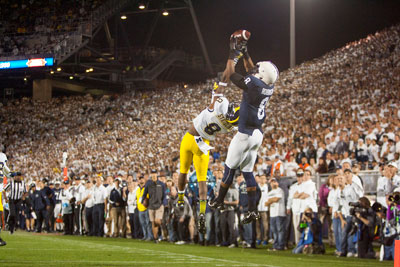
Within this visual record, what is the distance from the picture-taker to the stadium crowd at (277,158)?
15.5 metres

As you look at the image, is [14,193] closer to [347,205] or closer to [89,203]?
[89,203]

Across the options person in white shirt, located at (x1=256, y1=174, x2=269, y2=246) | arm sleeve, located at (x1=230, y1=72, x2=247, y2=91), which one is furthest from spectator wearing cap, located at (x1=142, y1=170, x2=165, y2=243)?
arm sleeve, located at (x1=230, y1=72, x2=247, y2=91)

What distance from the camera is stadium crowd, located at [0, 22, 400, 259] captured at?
1553 cm

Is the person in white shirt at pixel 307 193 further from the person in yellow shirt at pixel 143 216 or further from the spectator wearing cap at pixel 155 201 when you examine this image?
the person in yellow shirt at pixel 143 216

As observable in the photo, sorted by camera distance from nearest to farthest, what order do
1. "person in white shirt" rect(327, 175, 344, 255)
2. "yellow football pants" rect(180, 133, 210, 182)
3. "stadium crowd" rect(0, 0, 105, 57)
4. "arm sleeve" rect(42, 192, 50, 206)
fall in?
"yellow football pants" rect(180, 133, 210, 182) < "person in white shirt" rect(327, 175, 344, 255) < "arm sleeve" rect(42, 192, 50, 206) < "stadium crowd" rect(0, 0, 105, 57)

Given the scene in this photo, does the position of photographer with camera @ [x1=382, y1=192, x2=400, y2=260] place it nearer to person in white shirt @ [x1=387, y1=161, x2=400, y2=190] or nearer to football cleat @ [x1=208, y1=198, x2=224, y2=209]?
person in white shirt @ [x1=387, y1=161, x2=400, y2=190]

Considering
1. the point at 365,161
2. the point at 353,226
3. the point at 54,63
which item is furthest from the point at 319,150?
the point at 54,63

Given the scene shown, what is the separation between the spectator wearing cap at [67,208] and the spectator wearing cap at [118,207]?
2534 mm

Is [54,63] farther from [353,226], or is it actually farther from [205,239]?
[353,226]

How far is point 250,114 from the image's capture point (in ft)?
18.4

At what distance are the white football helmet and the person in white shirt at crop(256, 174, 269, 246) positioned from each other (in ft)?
37.6

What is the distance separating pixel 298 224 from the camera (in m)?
16.2

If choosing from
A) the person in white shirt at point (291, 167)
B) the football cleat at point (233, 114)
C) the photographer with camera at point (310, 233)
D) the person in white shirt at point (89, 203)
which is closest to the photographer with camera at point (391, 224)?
the photographer with camera at point (310, 233)

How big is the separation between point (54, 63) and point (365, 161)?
25607mm
